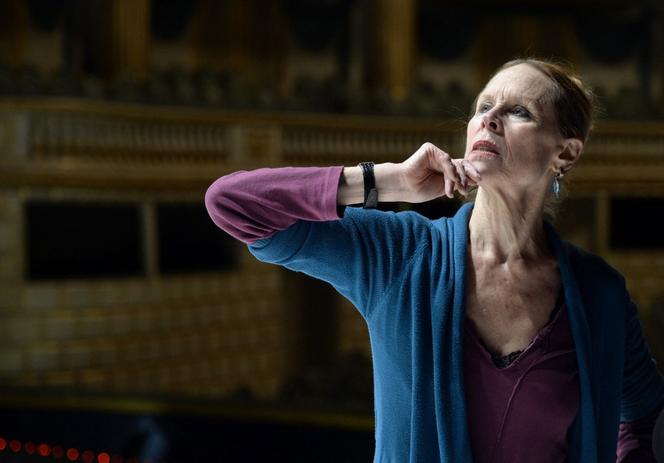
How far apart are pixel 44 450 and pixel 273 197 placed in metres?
2.67

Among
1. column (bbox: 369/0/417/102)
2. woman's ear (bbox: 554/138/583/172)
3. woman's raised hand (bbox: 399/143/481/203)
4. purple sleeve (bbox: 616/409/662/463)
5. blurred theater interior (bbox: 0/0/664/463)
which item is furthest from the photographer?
column (bbox: 369/0/417/102)

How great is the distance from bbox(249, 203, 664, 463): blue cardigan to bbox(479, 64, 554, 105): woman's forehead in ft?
0.52

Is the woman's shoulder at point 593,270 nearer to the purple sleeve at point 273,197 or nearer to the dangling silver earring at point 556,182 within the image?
the dangling silver earring at point 556,182

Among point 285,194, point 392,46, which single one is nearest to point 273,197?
point 285,194

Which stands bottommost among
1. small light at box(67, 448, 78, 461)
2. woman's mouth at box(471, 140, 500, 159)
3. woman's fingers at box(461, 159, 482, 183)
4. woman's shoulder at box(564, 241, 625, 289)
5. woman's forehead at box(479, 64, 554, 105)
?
small light at box(67, 448, 78, 461)

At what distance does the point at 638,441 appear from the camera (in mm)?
1375

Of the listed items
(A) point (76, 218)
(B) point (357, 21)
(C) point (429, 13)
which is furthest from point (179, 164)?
(C) point (429, 13)

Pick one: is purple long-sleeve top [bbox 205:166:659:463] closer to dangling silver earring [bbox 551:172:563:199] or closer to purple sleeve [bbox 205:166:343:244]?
purple sleeve [bbox 205:166:343:244]

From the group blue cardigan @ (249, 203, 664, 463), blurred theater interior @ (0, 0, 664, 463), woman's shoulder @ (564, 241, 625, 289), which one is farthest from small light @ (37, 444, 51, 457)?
woman's shoulder @ (564, 241, 625, 289)

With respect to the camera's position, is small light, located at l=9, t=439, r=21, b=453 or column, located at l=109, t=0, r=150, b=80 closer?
small light, located at l=9, t=439, r=21, b=453

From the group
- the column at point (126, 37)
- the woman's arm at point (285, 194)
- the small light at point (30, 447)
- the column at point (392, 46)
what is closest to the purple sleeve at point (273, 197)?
the woman's arm at point (285, 194)

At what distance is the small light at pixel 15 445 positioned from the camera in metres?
3.50

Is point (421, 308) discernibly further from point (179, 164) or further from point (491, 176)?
point (179, 164)

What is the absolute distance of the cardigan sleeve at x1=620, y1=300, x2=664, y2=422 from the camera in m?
1.32
